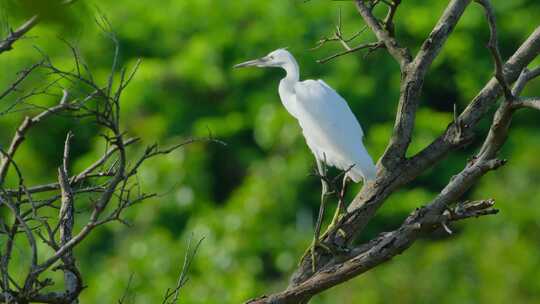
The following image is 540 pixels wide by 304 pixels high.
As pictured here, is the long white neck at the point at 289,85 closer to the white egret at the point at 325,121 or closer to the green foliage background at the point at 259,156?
the white egret at the point at 325,121

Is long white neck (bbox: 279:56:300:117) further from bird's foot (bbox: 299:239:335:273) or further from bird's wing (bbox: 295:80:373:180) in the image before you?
bird's foot (bbox: 299:239:335:273)

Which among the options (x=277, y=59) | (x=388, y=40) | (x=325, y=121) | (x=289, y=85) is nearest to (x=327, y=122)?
(x=325, y=121)

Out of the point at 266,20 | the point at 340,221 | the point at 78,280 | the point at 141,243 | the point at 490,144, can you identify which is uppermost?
the point at 266,20

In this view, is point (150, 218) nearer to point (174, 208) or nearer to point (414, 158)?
point (174, 208)

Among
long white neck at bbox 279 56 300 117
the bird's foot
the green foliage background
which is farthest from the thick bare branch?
the green foliage background

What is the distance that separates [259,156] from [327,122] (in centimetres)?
904

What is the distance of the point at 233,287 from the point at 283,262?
40.4 inches

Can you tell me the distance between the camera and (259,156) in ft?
42.9

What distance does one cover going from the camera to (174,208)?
38.2ft

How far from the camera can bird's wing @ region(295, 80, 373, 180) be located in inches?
157

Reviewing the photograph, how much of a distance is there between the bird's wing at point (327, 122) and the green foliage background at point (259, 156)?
4.11 metres

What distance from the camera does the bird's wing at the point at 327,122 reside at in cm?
400

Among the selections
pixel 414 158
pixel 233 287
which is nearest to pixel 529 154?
pixel 233 287

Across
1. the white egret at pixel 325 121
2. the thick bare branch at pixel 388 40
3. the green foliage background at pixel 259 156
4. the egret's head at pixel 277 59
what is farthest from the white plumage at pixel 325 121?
the green foliage background at pixel 259 156
